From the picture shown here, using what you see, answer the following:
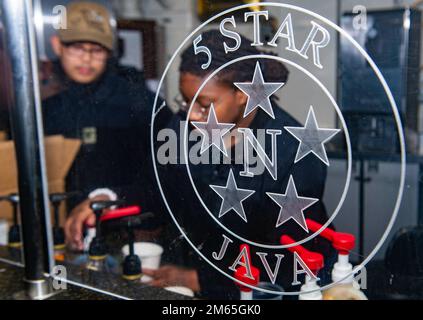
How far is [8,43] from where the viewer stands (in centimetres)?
92

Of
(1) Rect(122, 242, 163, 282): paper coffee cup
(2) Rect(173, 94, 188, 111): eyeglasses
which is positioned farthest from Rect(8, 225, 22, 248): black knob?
(2) Rect(173, 94, 188, 111): eyeglasses

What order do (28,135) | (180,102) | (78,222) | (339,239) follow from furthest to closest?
(78,222) < (28,135) < (180,102) < (339,239)

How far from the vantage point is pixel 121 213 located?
3.14 feet

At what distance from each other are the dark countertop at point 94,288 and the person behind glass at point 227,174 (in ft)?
0.24

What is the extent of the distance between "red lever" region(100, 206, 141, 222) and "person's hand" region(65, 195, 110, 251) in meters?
0.04

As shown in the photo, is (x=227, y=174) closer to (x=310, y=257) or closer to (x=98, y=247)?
(x=310, y=257)

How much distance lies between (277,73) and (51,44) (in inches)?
21.5

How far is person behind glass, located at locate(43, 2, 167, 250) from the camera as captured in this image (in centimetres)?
92

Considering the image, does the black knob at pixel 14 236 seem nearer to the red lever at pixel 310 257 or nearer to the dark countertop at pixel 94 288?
the dark countertop at pixel 94 288

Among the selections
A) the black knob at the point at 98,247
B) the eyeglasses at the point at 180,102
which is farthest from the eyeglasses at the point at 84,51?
the black knob at the point at 98,247

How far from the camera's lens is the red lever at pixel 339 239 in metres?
0.73

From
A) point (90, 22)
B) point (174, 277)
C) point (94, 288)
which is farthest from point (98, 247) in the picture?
point (90, 22)

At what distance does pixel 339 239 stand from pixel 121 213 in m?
0.43
